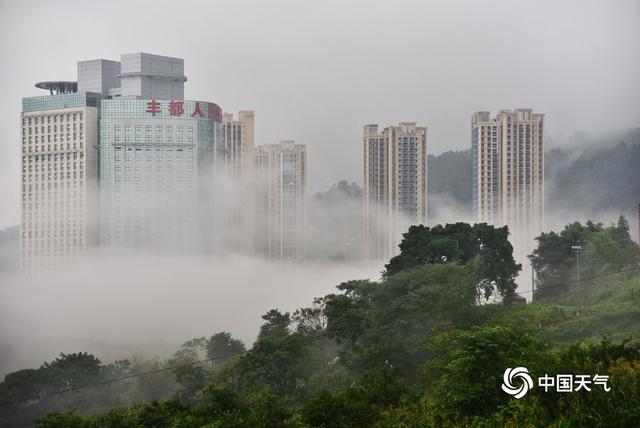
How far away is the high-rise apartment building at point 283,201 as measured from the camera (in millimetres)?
16281

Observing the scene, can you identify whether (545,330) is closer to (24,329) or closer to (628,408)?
(628,408)

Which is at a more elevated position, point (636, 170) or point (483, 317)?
point (636, 170)

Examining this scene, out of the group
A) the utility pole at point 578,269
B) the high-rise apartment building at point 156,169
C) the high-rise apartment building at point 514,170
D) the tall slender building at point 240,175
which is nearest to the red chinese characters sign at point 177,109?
the high-rise apartment building at point 156,169

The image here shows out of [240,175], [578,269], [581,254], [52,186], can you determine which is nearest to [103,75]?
[52,186]

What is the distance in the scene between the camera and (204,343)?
46.9 ft

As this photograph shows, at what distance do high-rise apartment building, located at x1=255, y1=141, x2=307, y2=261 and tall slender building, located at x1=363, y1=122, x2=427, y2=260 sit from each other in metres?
1.26

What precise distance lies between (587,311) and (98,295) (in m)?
10.3

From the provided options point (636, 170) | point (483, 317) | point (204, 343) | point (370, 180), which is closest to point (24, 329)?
point (204, 343)

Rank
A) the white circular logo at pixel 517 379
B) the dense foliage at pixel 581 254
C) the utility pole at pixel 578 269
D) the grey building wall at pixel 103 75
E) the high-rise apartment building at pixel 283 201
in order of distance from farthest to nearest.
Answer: the grey building wall at pixel 103 75, the high-rise apartment building at pixel 283 201, the dense foliage at pixel 581 254, the utility pole at pixel 578 269, the white circular logo at pixel 517 379

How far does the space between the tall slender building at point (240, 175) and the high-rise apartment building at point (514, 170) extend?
4.40 metres

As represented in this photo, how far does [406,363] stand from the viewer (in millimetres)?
9289

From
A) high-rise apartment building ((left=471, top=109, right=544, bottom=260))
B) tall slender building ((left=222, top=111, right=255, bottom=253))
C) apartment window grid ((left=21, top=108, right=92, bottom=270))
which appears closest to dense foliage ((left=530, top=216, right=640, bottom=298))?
high-rise apartment building ((left=471, top=109, right=544, bottom=260))

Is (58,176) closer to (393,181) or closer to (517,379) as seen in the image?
(393,181)

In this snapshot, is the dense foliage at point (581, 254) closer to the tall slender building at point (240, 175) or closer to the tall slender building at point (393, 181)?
the tall slender building at point (393, 181)
